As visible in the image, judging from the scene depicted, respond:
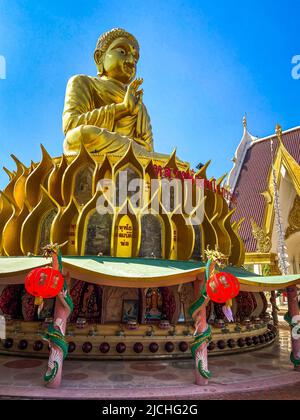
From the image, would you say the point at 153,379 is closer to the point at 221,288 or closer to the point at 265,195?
the point at 221,288

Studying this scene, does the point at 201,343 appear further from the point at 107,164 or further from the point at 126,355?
the point at 107,164

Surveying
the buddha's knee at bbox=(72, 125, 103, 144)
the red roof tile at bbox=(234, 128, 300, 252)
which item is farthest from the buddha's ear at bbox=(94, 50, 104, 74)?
the red roof tile at bbox=(234, 128, 300, 252)

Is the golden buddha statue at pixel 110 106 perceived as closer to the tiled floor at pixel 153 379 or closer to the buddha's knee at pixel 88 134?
the buddha's knee at pixel 88 134

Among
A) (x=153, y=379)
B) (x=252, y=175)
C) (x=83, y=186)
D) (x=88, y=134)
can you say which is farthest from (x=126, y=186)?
(x=252, y=175)

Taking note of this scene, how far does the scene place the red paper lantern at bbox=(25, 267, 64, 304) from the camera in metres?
4.92

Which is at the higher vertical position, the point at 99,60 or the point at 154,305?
the point at 99,60

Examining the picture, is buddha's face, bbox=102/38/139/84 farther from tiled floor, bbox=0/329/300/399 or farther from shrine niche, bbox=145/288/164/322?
tiled floor, bbox=0/329/300/399

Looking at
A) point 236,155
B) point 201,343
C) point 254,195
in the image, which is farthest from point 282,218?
point 201,343

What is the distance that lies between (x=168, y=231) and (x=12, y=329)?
4558 mm

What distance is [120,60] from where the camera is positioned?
1273 centimetres

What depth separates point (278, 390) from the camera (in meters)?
5.16

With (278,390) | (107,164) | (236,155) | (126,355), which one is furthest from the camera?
(236,155)

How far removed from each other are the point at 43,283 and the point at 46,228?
3.87 m

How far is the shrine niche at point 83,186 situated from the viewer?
353 inches
